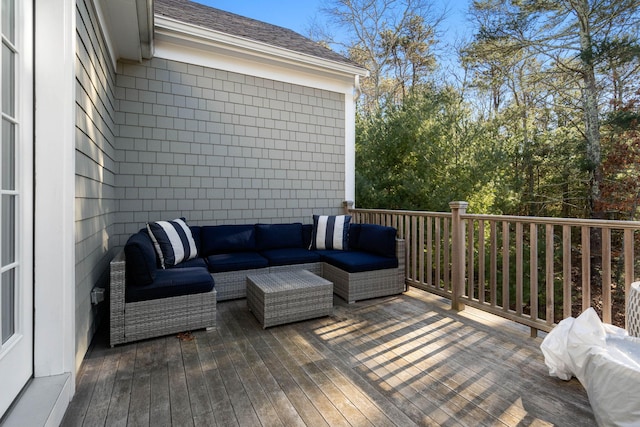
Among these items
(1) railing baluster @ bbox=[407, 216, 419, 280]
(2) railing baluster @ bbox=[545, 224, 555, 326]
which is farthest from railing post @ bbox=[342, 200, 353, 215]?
(2) railing baluster @ bbox=[545, 224, 555, 326]

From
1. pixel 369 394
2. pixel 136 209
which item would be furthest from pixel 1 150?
pixel 136 209

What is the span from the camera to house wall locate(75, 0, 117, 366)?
228 centimetres

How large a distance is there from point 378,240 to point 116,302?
2867 mm

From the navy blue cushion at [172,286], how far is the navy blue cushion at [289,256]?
3.69 ft

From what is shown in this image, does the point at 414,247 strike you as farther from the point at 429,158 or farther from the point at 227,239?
the point at 429,158

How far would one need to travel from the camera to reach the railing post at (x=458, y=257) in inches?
140

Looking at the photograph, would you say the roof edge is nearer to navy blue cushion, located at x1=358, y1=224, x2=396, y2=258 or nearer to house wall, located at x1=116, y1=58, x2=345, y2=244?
house wall, located at x1=116, y1=58, x2=345, y2=244

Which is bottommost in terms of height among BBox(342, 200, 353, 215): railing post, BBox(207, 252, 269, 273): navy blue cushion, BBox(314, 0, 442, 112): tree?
BBox(207, 252, 269, 273): navy blue cushion

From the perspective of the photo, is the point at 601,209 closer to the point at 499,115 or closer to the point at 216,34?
the point at 499,115

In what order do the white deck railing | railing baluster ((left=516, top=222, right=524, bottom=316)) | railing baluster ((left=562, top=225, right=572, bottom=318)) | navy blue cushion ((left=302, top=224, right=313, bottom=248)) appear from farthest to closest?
navy blue cushion ((left=302, top=224, right=313, bottom=248))
railing baluster ((left=516, top=222, right=524, bottom=316))
railing baluster ((left=562, top=225, right=572, bottom=318))
the white deck railing

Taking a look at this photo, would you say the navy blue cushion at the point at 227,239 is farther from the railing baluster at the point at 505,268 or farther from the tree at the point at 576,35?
the tree at the point at 576,35

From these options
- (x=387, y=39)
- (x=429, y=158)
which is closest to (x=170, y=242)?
(x=429, y=158)

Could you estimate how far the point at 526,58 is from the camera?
29.6 ft

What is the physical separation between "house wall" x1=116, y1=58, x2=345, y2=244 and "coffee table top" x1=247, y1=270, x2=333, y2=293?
1570 mm
